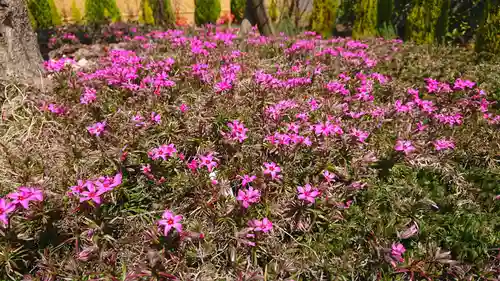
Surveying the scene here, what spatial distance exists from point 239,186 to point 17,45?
3660mm

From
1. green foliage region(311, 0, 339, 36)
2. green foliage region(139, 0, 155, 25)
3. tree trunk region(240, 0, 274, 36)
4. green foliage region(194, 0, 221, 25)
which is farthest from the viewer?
green foliage region(194, 0, 221, 25)

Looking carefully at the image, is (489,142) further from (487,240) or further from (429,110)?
(487,240)

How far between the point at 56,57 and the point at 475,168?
718cm

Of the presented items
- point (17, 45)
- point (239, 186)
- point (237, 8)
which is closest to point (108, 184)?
point (239, 186)

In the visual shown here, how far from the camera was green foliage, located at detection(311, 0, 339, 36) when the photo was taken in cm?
1065

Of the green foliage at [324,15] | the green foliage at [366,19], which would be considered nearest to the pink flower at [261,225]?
the green foliage at [366,19]

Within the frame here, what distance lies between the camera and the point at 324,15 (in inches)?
422

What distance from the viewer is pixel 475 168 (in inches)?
129

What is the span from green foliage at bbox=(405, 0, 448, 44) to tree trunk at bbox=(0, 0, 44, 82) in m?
8.40

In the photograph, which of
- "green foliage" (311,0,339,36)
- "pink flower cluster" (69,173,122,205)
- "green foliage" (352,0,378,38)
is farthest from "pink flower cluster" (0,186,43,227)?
"green foliage" (311,0,339,36)

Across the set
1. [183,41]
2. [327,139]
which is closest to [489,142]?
[327,139]

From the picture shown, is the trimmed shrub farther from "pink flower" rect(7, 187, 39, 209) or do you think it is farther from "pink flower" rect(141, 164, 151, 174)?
"pink flower" rect(7, 187, 39, 209)

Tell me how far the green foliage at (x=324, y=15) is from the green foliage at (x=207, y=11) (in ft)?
23.0

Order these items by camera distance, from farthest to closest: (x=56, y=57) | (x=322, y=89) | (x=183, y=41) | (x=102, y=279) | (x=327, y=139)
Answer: (x=56, y=57)
(x=183, y=41)
(x=322, y=89)
(x=327, y=139)
(x=102, y=279)
